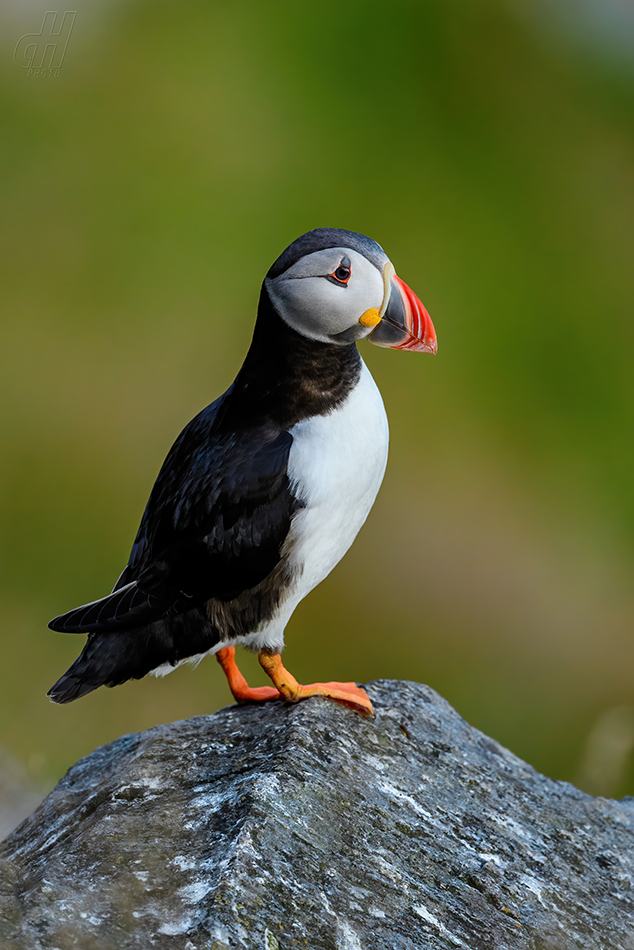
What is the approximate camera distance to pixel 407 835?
2.57 m

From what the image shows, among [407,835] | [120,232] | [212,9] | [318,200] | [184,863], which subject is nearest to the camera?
[184,863]

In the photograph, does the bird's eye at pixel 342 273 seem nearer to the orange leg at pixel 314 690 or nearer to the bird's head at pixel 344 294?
the bird's head at pixel 344 294

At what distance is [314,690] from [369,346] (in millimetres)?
5760

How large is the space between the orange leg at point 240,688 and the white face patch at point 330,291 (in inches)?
51.5

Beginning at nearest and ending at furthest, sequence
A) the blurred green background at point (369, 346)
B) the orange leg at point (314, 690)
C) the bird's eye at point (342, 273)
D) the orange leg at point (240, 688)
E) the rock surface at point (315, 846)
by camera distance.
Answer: the rock surface at point (315, 846), the bird's eye at point (342, 273), the orange leg at point (314, 690), the orange leg at point (240, 688), the blurred green background at point (369, 346)

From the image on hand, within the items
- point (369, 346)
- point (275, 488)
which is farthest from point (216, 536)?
point (369, 346)

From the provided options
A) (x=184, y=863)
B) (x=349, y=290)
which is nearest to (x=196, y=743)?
(x=184, y=863)

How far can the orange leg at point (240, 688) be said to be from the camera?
3465mm

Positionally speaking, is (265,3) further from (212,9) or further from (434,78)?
(434,78)

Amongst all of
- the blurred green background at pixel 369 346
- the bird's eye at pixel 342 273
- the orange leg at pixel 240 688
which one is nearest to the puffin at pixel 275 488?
the bird's eye at pixel 342 273

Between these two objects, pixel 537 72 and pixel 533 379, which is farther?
pixel 537 72

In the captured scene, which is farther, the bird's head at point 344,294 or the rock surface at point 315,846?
the bird's head at point 344,294

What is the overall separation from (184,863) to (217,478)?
1.29 m

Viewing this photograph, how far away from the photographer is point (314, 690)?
324 centimetres
